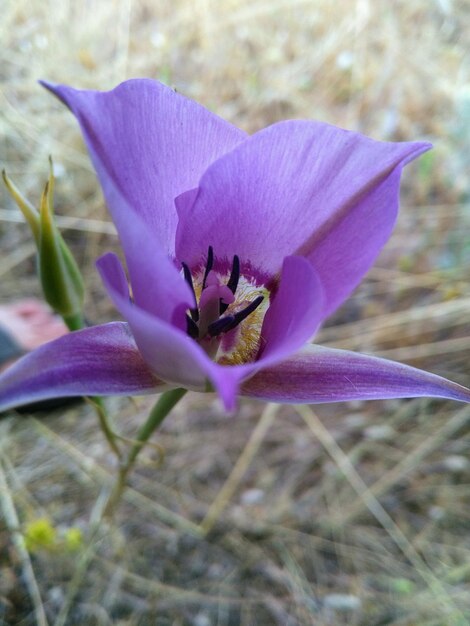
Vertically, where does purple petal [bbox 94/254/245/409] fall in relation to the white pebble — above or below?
above

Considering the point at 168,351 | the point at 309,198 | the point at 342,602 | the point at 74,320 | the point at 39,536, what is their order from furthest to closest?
the point at 342,602 < the point at 39,536 < the point at 74,320 < the point at 309,198 < the point at 168,351

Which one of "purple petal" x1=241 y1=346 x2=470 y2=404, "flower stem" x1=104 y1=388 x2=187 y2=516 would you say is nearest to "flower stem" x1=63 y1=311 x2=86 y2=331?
"flower stem" x1=104 y1=388 x2=187 y2=516

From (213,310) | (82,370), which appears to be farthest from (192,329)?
(82,370)

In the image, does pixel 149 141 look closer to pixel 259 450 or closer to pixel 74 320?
pixel 74 320

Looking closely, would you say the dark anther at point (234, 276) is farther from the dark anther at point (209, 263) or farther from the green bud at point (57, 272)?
the green bud at point (57, 272)

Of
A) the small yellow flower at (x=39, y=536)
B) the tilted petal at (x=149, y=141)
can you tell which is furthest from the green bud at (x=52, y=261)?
the small yellow flower at (x=39, y=536)

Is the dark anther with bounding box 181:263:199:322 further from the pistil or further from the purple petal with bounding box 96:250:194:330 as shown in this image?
the purple petal with bounding box 96:250:194:330

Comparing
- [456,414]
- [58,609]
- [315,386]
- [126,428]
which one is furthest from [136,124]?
[456,414]

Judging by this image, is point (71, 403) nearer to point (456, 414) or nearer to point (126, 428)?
point (126, 428)
